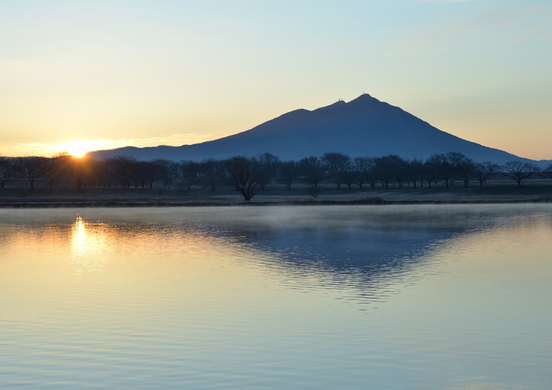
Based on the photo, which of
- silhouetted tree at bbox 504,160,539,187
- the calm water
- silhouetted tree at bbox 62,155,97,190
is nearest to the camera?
the calm water

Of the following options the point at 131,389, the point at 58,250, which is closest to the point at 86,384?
the point at 131,389

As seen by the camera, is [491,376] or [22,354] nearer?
[491,376]

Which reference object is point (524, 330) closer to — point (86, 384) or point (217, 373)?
point (217, 373)

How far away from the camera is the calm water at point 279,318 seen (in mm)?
9508

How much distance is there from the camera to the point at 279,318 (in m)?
13.4

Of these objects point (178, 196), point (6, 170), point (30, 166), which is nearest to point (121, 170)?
point (30, 166)

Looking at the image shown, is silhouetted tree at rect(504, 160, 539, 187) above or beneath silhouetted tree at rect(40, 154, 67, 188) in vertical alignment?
beneath

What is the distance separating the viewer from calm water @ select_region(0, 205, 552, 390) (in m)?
9.51

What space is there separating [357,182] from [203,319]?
148135 millimetres

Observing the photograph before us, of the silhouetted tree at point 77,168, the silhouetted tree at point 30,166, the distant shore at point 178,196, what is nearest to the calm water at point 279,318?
the distant shore at point 178,196

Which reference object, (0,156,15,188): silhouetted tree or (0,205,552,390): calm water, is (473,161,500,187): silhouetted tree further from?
(0,156,15,188): silhouetted tree

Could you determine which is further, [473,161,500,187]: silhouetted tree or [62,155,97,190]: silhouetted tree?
[473,161,500,187]: silhouetted tree

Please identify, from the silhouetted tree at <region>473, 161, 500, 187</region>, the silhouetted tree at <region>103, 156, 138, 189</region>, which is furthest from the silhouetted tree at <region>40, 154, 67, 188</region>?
the silhouetted tree at <region>473, 161, 500, 187</region>

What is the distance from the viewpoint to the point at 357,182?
159 m
